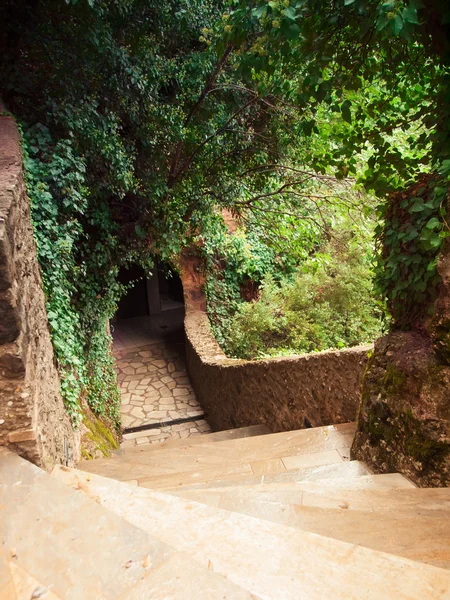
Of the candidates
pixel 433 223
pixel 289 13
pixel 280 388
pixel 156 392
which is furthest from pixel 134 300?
pixel 433 223

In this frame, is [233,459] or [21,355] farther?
[233,459]

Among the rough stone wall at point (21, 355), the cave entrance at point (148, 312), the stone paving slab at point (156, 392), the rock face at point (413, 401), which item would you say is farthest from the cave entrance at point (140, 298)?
the rock face at point (413, 401)

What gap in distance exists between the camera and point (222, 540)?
1.41 meters

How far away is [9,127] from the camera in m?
3.83

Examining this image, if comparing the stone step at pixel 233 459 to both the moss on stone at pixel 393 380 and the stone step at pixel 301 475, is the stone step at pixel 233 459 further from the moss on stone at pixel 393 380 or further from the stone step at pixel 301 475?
the moss on stone at pixel 393 380

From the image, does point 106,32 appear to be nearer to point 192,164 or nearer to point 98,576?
point 192,164

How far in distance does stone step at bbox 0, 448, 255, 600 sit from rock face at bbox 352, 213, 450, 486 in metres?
1.68

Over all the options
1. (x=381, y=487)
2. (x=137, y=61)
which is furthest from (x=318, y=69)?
(x=137, y=61)

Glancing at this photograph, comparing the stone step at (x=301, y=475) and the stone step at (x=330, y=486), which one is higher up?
the stone step at (x=330, y=486)

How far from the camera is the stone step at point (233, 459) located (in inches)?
129

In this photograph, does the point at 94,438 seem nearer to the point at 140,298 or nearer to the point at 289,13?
the point at 289,13

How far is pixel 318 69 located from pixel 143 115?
128 inches

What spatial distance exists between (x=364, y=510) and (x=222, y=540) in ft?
2.67

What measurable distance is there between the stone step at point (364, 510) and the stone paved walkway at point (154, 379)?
519cm
